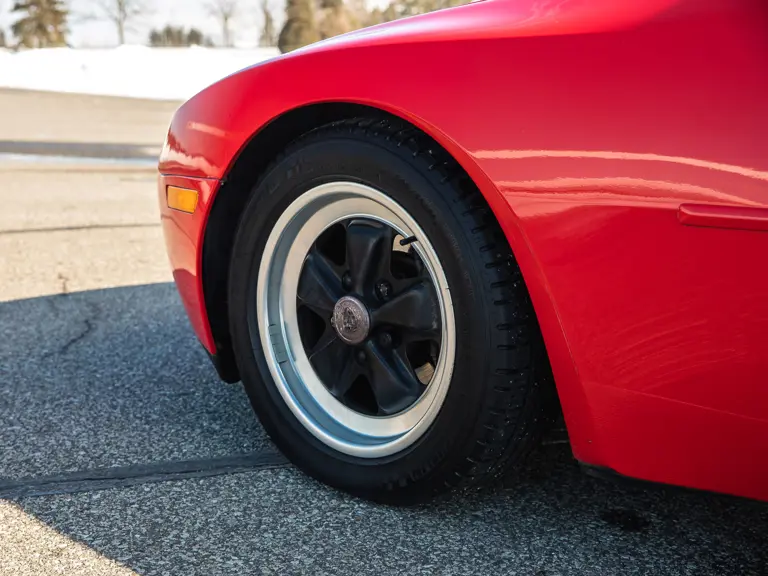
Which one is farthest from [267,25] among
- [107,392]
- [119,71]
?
[107,392]

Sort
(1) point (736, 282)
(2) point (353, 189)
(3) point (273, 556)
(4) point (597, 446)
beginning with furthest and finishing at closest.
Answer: (2) point (353, 189), (3) point (273, 556), (4) point (597, 446), (1) point (736, 282)

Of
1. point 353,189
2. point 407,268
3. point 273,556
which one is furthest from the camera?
point 407,268

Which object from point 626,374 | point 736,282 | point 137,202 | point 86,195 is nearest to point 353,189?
point 626,374

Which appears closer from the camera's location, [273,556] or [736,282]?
[736,282]

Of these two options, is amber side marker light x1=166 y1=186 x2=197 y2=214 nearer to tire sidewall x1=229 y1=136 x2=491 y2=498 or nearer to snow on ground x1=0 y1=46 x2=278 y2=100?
tire sidewall x1=229 y1=136 x2=491 y2=498

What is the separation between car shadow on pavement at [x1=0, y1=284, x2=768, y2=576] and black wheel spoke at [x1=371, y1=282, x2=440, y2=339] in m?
0.39

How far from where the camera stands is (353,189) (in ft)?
6.31

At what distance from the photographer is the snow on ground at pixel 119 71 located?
28.2 meters

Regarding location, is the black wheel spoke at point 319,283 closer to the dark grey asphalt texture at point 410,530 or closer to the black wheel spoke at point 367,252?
the black wheel spoke at point 367,252

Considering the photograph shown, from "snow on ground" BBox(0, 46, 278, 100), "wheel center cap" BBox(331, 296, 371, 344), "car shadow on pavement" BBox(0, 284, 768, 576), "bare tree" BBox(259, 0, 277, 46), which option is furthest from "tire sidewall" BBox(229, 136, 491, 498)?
"bare tree" BBox(259, 0, 277, 46)

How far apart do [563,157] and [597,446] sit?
0.56 metres

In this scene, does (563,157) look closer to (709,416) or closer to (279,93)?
(709,416)

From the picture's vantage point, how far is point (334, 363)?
2105 mm

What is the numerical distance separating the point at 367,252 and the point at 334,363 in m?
0.31
